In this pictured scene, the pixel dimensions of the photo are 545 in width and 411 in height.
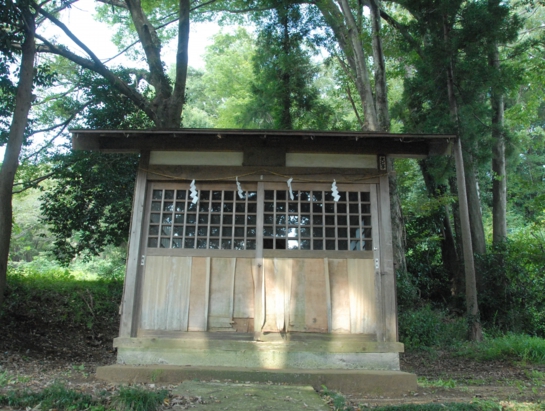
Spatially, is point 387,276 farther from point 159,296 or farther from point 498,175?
point 498,175

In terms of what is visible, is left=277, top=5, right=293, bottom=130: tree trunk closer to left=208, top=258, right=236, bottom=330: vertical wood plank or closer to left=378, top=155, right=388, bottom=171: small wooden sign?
left=378, top=155, right=388, bottom=171: small wooden sign

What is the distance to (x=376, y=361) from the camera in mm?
6410

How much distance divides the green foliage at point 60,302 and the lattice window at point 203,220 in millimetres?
5084

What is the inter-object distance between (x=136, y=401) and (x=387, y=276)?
3931mm

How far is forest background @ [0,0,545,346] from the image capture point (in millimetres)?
10664

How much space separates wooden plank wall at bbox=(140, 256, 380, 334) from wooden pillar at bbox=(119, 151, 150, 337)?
132mm

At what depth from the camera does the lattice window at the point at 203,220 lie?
689cm

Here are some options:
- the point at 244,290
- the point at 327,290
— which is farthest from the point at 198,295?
the point at 327,290

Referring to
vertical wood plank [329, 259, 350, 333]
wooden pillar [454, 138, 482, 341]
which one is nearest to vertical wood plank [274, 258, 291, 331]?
vertical wood plank [329, 259, 350, 333]

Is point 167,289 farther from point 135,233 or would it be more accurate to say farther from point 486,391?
point 486,391

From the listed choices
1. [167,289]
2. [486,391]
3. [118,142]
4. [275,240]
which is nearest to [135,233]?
[167,289]

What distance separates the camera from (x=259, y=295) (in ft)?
21.6

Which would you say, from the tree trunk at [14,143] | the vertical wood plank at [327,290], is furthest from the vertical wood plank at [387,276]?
the tree trunk at [14,143]

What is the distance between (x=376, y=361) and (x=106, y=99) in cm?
946
